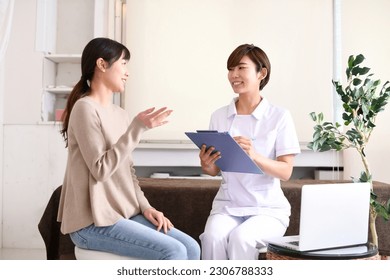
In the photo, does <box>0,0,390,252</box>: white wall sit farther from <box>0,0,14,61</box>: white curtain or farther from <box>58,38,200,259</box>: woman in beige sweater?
<box>58,38,200,259</box>: woman in beige sweater

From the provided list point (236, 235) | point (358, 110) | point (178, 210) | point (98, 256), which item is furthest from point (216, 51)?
point (98, 256)

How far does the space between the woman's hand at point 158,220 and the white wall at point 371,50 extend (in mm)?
2519

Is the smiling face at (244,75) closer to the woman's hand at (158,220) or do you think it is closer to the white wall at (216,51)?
the woman's hand at (158,220)

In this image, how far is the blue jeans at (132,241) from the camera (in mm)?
1473

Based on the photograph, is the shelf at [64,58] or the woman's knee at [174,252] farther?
the shelf at [64,58]

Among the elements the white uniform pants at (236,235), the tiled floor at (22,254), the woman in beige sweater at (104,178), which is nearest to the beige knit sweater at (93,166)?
the woman in beige sweater at (104,178)

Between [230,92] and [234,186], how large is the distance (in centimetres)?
202

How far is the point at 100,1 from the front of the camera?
3844 mm

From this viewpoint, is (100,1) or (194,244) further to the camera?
(100,1)

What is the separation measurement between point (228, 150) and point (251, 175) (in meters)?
0.25
